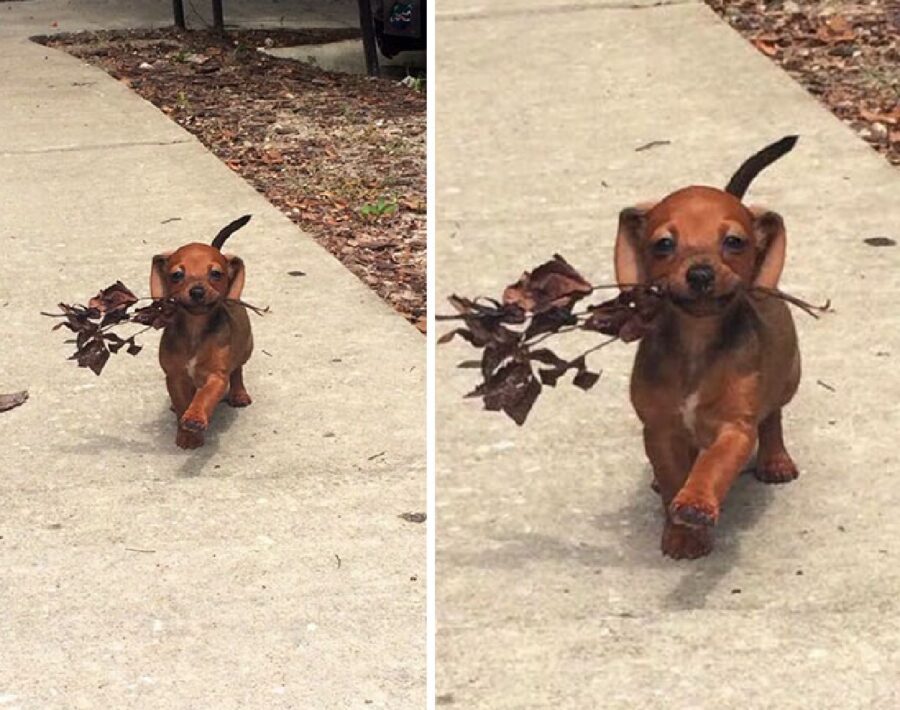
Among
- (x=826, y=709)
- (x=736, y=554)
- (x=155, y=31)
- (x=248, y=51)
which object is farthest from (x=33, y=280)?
(x=155, y=31)

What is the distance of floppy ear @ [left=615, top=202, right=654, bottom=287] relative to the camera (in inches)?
131

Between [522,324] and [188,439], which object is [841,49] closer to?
[188,439]

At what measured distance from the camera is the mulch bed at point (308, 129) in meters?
6.46

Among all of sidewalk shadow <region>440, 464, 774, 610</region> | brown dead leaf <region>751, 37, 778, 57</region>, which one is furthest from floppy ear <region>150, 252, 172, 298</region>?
brown dead leaf <region>751, 37, 778, 57</region>

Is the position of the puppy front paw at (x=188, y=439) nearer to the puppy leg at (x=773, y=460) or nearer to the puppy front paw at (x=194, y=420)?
the puppy front paw at (x=194, y=420)

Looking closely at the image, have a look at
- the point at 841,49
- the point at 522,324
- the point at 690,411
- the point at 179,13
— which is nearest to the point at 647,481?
the point at 690,411

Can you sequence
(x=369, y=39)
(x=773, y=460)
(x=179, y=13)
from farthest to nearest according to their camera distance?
(x=179, y=13)
(x=369, y=39)
(x=773, y=460)

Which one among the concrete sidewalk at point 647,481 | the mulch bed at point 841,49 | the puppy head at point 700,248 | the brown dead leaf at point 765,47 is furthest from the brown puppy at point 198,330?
the brown dead leaf at point 765,47

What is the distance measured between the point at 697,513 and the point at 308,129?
17.2 ft

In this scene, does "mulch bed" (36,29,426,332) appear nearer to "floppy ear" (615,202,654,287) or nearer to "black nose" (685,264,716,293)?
"floppy ear" (615,202,654,287)

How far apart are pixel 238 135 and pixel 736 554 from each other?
508 cm

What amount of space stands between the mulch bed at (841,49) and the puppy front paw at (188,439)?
2.96 metres

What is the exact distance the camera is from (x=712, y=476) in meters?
3.23

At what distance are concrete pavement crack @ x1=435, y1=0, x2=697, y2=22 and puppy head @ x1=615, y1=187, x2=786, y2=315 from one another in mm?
5097
